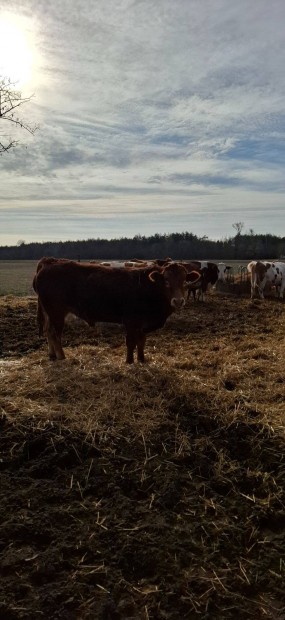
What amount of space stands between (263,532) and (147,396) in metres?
2.44

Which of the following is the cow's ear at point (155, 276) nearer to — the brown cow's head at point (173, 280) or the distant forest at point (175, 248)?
the brown cow's head at point (173, 280)

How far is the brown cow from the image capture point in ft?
24.9

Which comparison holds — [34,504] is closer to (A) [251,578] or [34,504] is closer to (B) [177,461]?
(B) [177,461]

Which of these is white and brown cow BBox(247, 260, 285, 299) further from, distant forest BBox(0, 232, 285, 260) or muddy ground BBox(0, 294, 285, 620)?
distant forest BBox(0, 232, 285, 260)

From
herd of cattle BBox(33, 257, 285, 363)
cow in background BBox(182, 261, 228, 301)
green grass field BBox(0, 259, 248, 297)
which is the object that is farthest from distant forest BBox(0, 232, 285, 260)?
herd of cattle BBox(33, 257, 285, 363)

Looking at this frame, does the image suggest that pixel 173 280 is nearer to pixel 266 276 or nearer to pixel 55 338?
pixel 55 338

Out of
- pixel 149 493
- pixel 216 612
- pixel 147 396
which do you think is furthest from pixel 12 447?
pixel 216 612

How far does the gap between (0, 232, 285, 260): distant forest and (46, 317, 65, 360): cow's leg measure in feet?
174

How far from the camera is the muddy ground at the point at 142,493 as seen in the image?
2963 millimetres

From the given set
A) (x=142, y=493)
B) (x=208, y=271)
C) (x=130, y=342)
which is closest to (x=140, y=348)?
(x=130, y=342)

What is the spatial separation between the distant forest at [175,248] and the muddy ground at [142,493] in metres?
55.2

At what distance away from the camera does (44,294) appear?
779 centimetres

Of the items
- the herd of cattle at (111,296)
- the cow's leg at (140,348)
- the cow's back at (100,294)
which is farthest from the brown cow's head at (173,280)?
the cow's leg at (140,348)

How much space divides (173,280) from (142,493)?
13.2 ft
